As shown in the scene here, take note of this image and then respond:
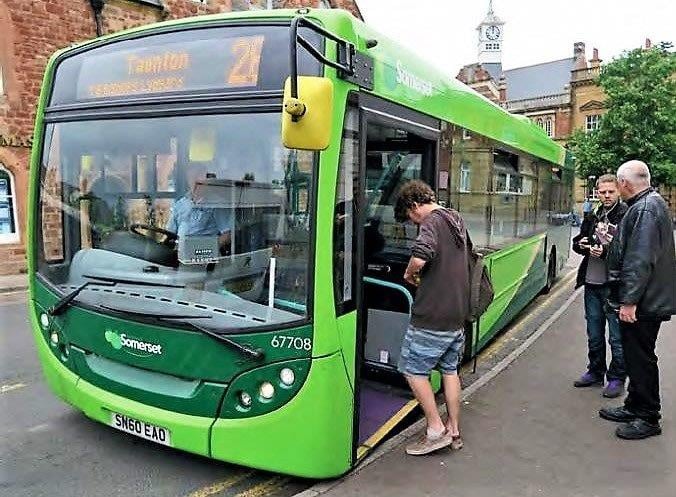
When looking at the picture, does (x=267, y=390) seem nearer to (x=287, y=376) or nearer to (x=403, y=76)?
(x=287, y=376)

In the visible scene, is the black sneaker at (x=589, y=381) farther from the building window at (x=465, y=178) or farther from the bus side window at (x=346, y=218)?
the bus side window at (x=346, y=218)

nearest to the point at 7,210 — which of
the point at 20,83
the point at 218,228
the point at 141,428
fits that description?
the point at 20,83

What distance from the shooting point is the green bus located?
3.23 metres

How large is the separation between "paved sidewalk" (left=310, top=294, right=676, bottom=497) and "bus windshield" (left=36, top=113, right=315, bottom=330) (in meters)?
1.34

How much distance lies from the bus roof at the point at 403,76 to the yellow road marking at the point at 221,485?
8.15ft

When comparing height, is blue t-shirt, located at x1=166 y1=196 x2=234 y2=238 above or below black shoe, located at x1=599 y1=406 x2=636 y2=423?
above

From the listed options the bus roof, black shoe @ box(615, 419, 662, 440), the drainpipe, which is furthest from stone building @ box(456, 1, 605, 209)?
black shoe @ box(615, 419, 662, 440)

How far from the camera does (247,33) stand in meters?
3.33

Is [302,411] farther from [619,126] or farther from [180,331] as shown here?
[619,126]

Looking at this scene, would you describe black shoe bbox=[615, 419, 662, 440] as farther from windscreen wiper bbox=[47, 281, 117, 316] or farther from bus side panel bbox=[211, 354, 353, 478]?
windscreen wiper bbox=[47, 281, 117, 316]

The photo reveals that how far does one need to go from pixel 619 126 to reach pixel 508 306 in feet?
117

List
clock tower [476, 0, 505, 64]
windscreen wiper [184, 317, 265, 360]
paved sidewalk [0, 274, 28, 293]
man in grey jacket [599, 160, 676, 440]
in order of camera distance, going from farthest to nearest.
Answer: clock tower [476, 0, 505, 64] → paved sidewalk [0, 274, 28, 293] → man in grey jacket [599, 160, 676, 440] → windscreen wiper [184, 317, 265, 360]

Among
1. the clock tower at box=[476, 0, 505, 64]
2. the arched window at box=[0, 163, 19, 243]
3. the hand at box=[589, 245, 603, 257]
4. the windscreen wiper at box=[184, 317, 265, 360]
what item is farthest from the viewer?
the clock tower at box=[476, 0, 505, 64]

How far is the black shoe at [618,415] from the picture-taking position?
15.5ft
